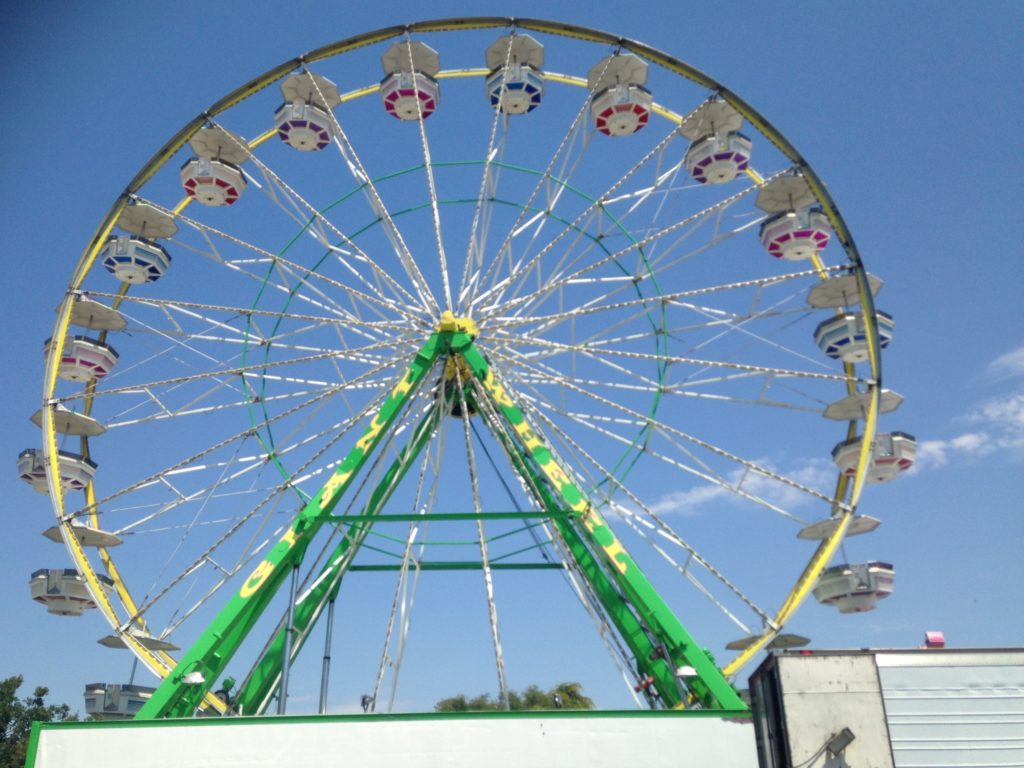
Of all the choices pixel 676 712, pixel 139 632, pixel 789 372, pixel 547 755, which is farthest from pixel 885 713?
pixel 139 632

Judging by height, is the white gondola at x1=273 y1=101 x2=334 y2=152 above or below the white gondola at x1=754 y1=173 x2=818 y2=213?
above

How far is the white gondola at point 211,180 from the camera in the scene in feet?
53.5

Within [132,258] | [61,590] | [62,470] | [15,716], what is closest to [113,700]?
[61,590]

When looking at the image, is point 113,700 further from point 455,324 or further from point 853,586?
point 853,586

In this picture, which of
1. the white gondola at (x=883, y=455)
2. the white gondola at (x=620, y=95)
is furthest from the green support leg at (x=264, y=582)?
the white gondola at (x=883, y=455)

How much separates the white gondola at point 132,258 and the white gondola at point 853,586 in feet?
41.4

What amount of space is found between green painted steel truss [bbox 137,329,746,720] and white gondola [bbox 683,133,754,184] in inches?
198

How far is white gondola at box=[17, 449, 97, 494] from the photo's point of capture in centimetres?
1558

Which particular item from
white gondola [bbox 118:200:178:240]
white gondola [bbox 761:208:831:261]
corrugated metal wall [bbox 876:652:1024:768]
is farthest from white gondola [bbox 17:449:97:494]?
corrugated metal wall [bbox 876:652:1024:768]

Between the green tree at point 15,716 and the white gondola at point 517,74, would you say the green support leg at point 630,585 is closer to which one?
the white gondola at point 517,74

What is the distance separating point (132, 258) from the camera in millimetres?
16172

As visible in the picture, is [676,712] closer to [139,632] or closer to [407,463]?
[407,463]

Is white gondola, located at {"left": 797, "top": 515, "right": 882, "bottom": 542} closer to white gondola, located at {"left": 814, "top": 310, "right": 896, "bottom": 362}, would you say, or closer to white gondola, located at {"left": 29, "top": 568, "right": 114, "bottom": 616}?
white gondola, located at {"left": 814, "top": 310, "right": 896, "bottom": 362}

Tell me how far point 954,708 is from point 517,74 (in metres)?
12.3
